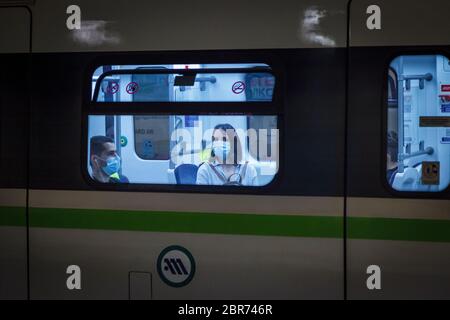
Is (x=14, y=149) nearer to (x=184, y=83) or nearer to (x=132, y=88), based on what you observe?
(x=132, y=88)

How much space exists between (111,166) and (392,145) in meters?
1.98

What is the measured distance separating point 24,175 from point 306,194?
2.08 m

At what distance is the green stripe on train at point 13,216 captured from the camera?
4.32 m

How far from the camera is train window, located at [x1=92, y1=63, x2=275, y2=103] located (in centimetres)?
402

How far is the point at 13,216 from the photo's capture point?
4.33 meters

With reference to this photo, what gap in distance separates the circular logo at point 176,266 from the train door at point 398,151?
3.60ft

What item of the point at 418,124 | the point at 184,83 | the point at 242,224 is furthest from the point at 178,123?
the point at 418,124

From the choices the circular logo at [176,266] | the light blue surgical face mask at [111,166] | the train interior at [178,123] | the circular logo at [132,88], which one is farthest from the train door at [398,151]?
the light blue surgical face mask at [111,166]

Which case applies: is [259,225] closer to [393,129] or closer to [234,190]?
[234,190]

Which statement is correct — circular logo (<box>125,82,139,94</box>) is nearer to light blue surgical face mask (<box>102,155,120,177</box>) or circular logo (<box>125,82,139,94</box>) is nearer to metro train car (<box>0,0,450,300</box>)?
metro train car (<box>0,0,450,300</box>)

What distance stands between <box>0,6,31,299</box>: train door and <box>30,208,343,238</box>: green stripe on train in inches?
6.4

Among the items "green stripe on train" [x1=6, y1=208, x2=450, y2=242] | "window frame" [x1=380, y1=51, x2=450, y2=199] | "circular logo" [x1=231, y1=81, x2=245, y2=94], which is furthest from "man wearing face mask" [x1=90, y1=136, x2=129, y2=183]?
"window frame" [x1=380, y1=51, x2=450, y2=199]

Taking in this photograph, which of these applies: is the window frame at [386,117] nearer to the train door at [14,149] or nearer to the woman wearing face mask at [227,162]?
the woman wearing face mask at [227,162]

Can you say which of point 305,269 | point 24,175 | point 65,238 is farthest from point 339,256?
point 24,175
